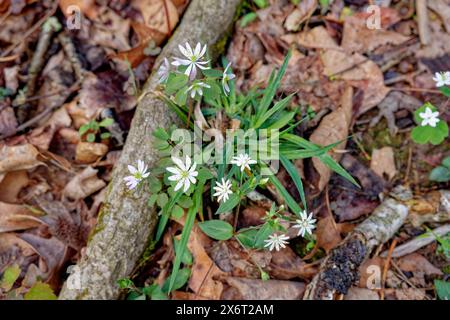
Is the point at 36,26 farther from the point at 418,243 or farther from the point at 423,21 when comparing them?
the point at 418,243

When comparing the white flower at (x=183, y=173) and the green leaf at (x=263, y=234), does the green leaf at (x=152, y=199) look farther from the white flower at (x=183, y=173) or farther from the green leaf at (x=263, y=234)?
the green leaf at (x=263, y=234)

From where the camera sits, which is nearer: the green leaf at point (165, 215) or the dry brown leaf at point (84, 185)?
the green leaf at point (165, 215)

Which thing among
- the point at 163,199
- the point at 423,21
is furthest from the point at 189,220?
the point at 423,21

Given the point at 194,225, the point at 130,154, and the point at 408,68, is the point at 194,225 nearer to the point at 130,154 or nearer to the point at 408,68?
the point at 130,154

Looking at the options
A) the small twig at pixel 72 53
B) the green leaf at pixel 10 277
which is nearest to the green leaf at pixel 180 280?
the green leaf at pixel 10 277

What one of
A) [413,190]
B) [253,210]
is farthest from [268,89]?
[413,190]
